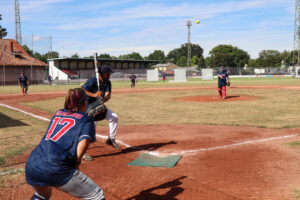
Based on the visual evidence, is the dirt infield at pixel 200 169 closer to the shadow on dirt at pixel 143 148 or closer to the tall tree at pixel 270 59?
the shadow on dirt at pixel 143 148

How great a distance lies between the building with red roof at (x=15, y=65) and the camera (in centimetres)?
5141

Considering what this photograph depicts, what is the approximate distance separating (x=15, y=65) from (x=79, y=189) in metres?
55.0

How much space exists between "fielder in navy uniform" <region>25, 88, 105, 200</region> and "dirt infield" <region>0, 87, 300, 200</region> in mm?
1486

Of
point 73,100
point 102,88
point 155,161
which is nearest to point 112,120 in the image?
point 102,88

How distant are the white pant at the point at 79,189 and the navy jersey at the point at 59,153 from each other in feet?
0.21

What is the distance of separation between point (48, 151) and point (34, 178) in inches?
12.3

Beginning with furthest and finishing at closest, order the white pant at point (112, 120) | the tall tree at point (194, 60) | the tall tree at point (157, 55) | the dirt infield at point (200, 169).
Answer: the tall tree at point (157, 55), the tall tree at point (194, 60), the white pant at point (112, 120), the dirt infield at point (200, 169)

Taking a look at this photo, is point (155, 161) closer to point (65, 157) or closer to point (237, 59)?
point (65, 157)

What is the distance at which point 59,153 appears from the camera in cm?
288

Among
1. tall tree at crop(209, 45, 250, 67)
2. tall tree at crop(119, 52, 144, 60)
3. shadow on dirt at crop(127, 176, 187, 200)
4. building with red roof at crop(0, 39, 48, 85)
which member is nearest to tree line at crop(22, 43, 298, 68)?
tall tree at crop(209, 45, 250, 67)

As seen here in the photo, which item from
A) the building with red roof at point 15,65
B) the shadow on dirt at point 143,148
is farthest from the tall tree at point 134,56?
the shadow on dirt at point 143,148

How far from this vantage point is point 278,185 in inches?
184

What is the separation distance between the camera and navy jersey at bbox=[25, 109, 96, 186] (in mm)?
2861

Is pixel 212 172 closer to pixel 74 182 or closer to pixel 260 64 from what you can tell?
pixel 74 182
